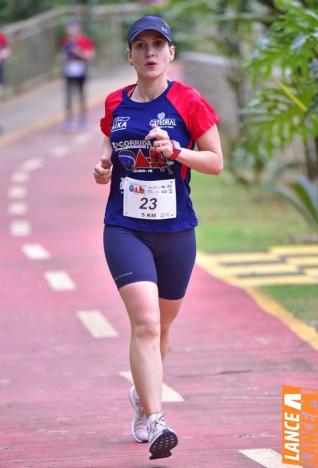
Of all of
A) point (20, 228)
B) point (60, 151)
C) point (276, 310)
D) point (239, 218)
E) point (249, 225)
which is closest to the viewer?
point (276, 310)

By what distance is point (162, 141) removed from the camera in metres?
5.77

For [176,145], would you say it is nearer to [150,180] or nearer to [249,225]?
[150,180]

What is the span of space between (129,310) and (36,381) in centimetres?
231

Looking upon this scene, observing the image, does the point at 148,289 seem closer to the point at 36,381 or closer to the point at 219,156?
the point at 219,156

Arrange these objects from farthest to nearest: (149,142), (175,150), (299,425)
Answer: (149,142), (175,150), (299,425)

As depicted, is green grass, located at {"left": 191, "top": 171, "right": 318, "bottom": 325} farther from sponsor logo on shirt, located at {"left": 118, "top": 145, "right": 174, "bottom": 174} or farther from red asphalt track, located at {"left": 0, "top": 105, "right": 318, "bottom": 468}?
sponsor logo on shirt, located at {"left": 118, "top": 145, "right": 174, "bottom": 174}

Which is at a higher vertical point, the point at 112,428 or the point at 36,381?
the point at 112,428

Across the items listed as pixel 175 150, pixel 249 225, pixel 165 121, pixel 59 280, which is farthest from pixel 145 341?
pixel 249 225

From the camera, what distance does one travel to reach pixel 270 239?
1457 cm

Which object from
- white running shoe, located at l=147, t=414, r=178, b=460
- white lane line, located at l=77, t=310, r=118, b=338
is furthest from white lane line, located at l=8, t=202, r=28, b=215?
white running shoe, located at l=147, t=414, r=178, b=460

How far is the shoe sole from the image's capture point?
18.2 ft

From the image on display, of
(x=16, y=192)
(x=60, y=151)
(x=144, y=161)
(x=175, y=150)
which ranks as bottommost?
(x=60, y=151)

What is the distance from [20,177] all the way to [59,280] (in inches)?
391

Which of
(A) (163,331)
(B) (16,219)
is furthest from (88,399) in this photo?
(B) (16,219)
